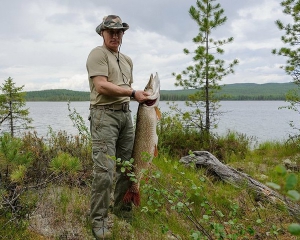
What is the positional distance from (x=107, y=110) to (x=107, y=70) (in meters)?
0.51

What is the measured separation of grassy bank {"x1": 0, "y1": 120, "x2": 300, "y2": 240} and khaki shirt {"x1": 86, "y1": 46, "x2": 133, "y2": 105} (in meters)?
0.83

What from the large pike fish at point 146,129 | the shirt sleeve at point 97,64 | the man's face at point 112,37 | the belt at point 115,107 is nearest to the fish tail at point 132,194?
the large pike fish at point 146,129

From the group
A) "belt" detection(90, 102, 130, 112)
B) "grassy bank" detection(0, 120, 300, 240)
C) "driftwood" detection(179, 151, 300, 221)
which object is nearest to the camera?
"grassy bank" detection(0, 120, 300, 240)

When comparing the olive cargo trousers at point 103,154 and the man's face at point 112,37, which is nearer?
the olive cargo trousers at point 103,154

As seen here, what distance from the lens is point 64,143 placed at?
22.8 feet

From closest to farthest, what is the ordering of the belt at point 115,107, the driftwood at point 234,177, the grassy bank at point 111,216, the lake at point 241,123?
the grassy bank at point 111,216 < the belt at point 115,107 < the driftwood at point 234,177 < the lake at point 241,123

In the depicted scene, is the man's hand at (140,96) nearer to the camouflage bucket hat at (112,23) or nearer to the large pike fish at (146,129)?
the large pike fish at (146,129)

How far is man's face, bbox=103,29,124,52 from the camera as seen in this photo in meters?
4.46

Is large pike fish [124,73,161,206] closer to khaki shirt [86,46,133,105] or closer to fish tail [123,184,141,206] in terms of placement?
fish tail [123,184,141,206]

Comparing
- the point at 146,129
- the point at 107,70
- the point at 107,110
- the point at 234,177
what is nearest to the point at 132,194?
the point at 146,129

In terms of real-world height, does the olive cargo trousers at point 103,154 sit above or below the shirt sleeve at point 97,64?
below

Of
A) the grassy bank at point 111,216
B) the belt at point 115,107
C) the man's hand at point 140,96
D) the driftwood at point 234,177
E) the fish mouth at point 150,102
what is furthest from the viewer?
the driftwood at point 234,177

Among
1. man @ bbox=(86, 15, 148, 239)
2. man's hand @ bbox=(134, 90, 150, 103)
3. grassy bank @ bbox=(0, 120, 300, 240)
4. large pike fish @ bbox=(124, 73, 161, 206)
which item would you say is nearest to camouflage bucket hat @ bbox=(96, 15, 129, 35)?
man @ bbox=(86, 15, 148, 239)

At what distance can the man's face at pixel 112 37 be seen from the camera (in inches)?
176
